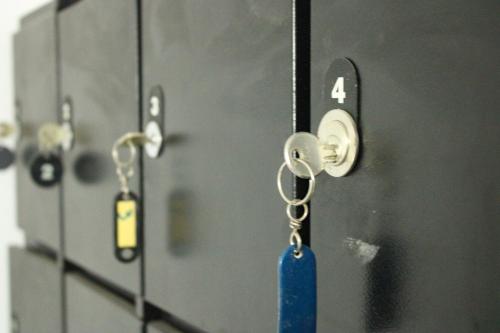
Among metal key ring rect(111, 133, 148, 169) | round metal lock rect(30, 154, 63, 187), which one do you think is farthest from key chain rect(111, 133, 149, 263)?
round metal lock rect(30, 154, 63, 187)

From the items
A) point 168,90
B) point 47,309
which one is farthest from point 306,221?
point 47,309

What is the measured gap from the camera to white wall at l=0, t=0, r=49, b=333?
1.85 meters

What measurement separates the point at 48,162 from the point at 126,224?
1.17 ft

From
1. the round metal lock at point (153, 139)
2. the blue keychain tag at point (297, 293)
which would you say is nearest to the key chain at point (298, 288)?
the blue keychain tag at point (297, 293)

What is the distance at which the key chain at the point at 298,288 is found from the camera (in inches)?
20.3

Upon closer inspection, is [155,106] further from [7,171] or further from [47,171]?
[7,171]

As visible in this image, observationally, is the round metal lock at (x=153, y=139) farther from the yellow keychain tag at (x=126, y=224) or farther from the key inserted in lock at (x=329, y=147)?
the key inserted in lock at (x=329, y=147)

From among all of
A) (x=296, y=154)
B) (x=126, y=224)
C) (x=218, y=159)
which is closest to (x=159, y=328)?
(x=126, y=224)

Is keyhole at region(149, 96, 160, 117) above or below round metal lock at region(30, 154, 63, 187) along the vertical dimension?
above

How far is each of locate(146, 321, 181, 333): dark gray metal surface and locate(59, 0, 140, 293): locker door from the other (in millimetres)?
61

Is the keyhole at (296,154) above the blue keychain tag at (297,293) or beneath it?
above

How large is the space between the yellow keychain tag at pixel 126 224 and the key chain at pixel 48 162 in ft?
1.09

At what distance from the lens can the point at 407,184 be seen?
0.47m

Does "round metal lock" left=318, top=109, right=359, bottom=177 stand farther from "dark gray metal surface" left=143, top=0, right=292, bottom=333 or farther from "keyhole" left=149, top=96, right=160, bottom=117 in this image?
"keyhole" left=149, top=96, right=160, bottom=117
